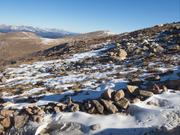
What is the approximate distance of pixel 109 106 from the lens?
57.6ft

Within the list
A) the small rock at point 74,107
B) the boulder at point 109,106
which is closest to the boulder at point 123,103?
the boulder at point 109,106

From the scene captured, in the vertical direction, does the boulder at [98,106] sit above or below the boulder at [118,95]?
below

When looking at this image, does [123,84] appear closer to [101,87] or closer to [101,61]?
[101,87]

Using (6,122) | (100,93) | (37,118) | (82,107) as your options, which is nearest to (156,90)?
(100,93)

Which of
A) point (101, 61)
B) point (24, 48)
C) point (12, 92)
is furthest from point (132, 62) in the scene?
point (24, 48)

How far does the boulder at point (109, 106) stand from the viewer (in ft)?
57.1

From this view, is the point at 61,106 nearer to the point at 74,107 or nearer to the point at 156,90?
the point at 74,107

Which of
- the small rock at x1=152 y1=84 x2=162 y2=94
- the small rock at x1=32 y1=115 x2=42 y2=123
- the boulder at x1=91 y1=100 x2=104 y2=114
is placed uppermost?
the small rock at x1=152 y1=84 x2=162 y2=94

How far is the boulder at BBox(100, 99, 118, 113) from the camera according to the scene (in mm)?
17406

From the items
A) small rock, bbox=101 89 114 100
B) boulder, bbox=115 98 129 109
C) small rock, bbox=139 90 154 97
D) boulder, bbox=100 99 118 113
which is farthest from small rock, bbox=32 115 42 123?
small rock, bbox=139 90 154 97

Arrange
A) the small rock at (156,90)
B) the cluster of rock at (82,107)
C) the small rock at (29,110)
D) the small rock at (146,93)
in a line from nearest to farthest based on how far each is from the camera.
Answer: the cluster of rock at (82,107), the small rock at (29,110), the small rock at (146,93), the small rock at (156,90)

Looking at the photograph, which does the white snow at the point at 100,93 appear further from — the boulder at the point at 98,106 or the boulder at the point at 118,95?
the boulder at the point at 118,95

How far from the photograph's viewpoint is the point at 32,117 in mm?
17844

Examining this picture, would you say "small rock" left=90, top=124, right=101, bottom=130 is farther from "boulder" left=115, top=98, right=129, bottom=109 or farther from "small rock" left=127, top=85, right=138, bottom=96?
"small rock" left=127, top=85, right=138, bottom=96
